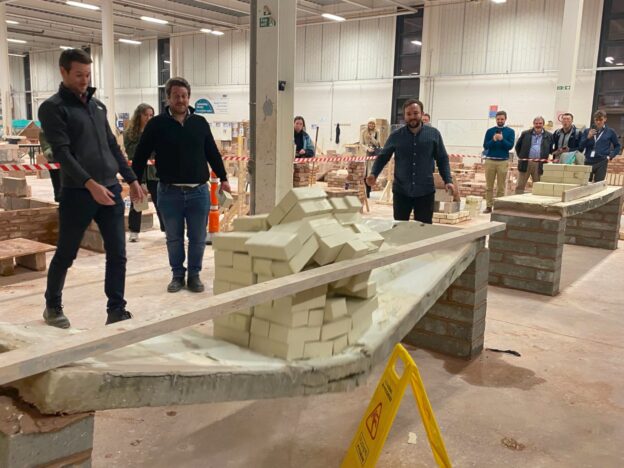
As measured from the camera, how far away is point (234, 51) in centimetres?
2328

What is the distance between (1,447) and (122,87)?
28.8 m

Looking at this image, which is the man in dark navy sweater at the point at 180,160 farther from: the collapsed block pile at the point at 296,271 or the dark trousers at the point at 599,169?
the dark trousers at the point at 599,169

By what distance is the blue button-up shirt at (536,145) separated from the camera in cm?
1026

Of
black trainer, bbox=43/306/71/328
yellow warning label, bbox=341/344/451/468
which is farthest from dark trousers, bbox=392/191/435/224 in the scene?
black trainer, bbox=43/306/71/328

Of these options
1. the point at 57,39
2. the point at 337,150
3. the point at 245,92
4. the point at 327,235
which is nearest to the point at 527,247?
the point at 327,235

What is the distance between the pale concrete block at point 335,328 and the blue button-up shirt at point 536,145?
9.02 metres

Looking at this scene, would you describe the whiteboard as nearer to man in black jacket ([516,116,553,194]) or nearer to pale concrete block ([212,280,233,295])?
man in black jacket ([516,116,553,194])

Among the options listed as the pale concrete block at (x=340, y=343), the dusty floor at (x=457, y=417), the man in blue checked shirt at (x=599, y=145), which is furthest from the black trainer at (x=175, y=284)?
the man in blue checked shirt at (x=599, y=145)

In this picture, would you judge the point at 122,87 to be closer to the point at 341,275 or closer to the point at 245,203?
the point at 245,203

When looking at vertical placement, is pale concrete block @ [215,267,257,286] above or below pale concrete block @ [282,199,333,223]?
below

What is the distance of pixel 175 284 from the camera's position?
521cm

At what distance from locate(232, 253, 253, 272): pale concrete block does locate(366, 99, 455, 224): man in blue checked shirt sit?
3228mm

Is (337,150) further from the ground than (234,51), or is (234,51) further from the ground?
(234,51)

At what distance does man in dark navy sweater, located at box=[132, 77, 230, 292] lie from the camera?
4629 millimetres
